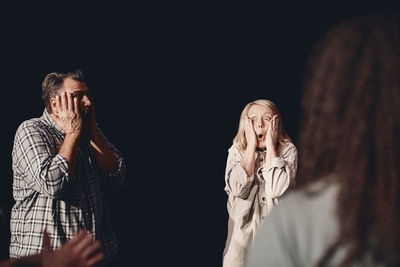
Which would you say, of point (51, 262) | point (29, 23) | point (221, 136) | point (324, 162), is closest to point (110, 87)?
point (29, 23)

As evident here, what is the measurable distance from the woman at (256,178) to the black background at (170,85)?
852 mm

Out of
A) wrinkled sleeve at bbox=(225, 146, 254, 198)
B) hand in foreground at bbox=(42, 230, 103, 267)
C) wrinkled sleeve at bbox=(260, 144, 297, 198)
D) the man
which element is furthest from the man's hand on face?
hand in foreground at bbox=(42, 230, 103, 267)

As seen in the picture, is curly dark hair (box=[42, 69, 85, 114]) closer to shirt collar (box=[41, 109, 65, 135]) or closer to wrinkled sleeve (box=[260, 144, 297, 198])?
shirt collar (box=[41, 109, 65, 135])

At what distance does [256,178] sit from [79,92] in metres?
1.15

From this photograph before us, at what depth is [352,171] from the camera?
2.28 feet

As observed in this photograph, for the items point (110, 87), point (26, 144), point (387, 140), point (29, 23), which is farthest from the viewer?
point (110, 87)

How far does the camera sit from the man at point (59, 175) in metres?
2.07

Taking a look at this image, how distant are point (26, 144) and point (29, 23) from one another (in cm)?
143

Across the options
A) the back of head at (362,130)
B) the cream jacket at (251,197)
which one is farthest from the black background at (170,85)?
the back of head at (362,130)

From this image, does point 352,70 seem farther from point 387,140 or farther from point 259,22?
point 259,22

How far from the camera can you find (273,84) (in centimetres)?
391

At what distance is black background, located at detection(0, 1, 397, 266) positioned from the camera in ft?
10.8

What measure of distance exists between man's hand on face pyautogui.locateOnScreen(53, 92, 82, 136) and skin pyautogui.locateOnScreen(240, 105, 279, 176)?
106cm

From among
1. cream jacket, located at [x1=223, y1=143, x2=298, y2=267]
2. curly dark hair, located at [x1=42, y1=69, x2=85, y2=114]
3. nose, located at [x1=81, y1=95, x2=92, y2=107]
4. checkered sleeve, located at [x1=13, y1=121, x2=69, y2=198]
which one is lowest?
cream jacket, located at [x1=223, y1=143, x2=298, y2=267]
